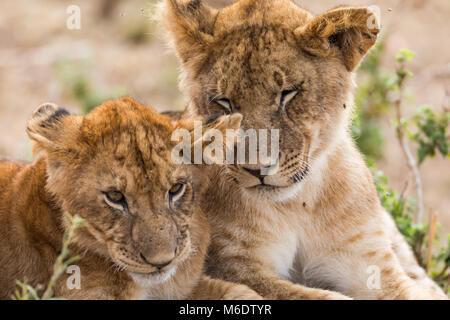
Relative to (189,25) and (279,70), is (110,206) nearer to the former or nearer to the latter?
(279,70)

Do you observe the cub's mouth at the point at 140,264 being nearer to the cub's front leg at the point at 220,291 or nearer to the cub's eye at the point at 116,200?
the cub's eye at the point at 116,200

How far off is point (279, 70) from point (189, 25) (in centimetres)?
62

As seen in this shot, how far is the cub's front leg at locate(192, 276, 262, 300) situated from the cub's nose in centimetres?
58

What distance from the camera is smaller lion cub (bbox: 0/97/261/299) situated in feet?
10.9

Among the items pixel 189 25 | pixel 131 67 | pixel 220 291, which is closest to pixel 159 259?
pixel 220 291

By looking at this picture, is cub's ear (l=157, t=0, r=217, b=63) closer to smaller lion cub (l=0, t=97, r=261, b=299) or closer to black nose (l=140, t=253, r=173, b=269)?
smaller lion cub (l=0, t=97, r=261, b=299)

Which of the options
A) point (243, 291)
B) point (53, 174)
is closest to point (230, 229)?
point (243, 291)

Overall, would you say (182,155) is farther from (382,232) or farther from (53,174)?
(382,232)

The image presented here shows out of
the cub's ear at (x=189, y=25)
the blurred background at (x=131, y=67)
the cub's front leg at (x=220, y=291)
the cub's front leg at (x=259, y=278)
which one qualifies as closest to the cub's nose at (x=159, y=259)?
the cub's front leg at (x=220, y=291)

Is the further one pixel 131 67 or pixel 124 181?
pixel 131 67

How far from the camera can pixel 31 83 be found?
10117 mm

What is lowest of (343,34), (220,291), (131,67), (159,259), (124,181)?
(220,291)

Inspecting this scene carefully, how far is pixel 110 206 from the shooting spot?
11.0ft

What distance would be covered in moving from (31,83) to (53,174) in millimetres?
6882
